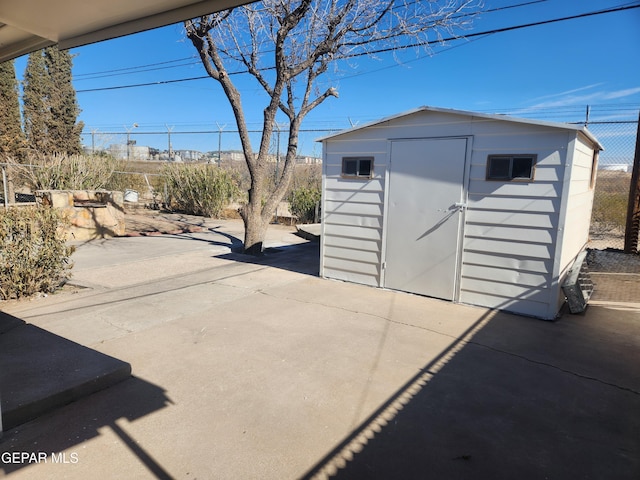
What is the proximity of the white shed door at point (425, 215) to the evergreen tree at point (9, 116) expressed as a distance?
45.6 feet

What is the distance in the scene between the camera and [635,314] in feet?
16.6

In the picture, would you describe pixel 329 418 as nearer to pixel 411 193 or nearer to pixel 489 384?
pixel 489 384

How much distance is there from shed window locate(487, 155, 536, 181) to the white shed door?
0.36 m

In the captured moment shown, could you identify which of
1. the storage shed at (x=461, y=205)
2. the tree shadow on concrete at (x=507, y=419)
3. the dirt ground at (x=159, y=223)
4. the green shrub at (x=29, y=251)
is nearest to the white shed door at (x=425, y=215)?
the storage shed at (x=461, y=205)

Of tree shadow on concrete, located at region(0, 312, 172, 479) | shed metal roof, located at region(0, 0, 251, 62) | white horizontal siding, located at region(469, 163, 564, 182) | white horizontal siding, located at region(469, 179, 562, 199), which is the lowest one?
tree shadow on concrete, located at region(0, 312, 172, 479)

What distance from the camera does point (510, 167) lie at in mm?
4812

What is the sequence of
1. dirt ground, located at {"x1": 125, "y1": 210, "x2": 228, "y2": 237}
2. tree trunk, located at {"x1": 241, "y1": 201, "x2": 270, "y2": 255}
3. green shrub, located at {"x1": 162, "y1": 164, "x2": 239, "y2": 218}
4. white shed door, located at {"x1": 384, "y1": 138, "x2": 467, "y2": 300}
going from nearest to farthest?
white shed door, located at {"x1": 384, "y1": 138, "x2": 467, "y2": 300} < tree trunk, located at {"x1": 241, "y1": 201, "x2": 270, "y2": 255} < dirt ground, located at {"x1": 125, "y1": 210, "x2": 228, "y2": 237} < green shrub, located at {"x1": 162, "y1": 164, "x2": 239, "y2": 218}

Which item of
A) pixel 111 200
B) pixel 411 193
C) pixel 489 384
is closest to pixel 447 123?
pixel 411 193

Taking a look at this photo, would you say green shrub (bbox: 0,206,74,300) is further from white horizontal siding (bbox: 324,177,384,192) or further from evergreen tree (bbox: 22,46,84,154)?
evergreen tree (bbox: 22,46,84,154)

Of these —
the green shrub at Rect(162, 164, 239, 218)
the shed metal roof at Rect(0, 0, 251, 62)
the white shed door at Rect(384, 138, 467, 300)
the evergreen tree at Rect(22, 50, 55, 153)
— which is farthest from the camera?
the evergreen tree at Rect(22, 50, 55, 153)

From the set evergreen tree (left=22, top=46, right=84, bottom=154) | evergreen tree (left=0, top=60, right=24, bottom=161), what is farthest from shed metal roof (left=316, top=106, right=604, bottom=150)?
evergreen tree (left=22, top=46, right=84, bottom=154)

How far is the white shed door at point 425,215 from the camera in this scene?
5211 mm

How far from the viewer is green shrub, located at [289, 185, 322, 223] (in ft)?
43.7

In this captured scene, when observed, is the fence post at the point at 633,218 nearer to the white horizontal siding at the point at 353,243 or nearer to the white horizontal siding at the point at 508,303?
the white horizontal siding at the point at 508,303
